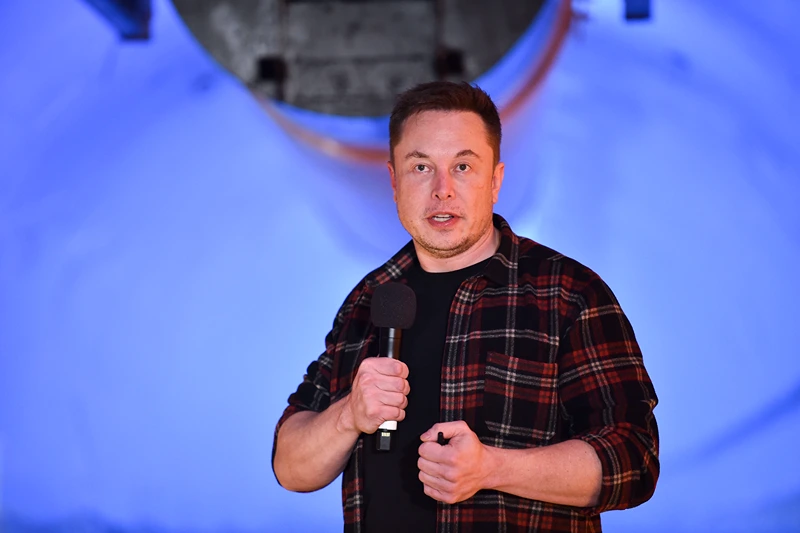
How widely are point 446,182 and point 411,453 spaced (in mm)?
555

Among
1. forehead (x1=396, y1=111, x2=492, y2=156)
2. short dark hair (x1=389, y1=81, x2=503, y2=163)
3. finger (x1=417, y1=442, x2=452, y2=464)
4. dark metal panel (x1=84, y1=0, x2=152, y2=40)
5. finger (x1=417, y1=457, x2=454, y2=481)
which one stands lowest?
finger (x1=417, y1=457, x2=454, y2=481)

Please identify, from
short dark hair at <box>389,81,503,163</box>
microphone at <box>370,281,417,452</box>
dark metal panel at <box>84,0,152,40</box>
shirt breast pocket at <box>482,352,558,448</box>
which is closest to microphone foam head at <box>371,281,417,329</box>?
microphone at <box>370,281,417,452</box>

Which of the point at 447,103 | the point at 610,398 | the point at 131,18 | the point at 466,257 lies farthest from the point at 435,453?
the point at 131,18

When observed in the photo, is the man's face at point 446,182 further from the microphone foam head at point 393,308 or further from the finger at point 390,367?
the finger at point 390,367

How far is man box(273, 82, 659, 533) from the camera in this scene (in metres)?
1.49

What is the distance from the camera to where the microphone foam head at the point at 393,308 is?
154 cm

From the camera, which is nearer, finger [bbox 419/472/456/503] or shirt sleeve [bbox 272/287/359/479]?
finger [bbox 419/472/456/503]

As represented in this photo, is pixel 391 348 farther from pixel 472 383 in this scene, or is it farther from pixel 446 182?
pixel 446 182

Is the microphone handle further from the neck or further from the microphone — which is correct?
the neck

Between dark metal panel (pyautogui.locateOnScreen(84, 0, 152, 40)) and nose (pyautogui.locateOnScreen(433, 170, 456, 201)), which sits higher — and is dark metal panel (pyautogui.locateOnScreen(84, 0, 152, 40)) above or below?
above

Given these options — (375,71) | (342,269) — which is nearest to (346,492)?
Result: (342,269)

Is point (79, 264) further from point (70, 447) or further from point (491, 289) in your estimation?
point (491, 289)

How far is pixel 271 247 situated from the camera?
10.5 ft

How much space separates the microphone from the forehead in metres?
0.38
